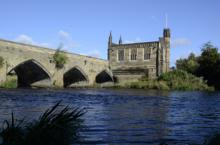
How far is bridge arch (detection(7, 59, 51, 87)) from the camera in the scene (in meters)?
54.8

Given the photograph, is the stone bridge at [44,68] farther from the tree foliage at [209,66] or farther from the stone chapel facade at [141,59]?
the tree foliage at [209,66]

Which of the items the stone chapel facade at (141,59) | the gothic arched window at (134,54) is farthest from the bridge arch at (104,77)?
the gothic arched window at (134,54)

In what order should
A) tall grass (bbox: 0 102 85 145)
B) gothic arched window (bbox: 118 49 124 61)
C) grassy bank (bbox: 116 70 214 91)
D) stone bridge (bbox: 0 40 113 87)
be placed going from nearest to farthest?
tall grass (bbox: 0 102 85 145) < stone bridge (bbox: 0 40 113 87) < grassy bank (bbox: 116 70 214 91) < gothic arched window (bbox: 118 49 124 61)

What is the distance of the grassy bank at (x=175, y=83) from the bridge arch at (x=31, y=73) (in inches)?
753

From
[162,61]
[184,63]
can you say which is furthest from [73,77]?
[184,63]

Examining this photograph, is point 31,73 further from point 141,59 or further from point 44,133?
point 44,133

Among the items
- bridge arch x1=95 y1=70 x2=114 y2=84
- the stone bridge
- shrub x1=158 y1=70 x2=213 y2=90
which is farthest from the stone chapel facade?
shrub x1=158 y1=70 x2=213 y2=90

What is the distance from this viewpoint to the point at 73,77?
6906 centimetres

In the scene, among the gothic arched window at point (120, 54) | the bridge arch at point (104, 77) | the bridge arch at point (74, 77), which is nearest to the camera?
the bridge arch at point (74, 77)

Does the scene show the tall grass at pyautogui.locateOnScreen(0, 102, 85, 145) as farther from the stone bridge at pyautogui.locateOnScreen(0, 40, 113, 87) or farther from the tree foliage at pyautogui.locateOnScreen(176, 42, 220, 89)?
the tree foliage at pyautogui.locateOnScreen(176, 42, 220, 89)

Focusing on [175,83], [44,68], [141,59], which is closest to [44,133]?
[44,68]

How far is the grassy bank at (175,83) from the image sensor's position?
6756 cm

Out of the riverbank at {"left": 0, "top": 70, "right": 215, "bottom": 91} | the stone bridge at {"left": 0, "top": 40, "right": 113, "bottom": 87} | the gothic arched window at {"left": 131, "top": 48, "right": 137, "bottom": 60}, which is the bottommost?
the riverbank at {"left": 0, "top": 70, "right": 215, "bottom": 91}

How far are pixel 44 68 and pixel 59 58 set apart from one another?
356 cm
